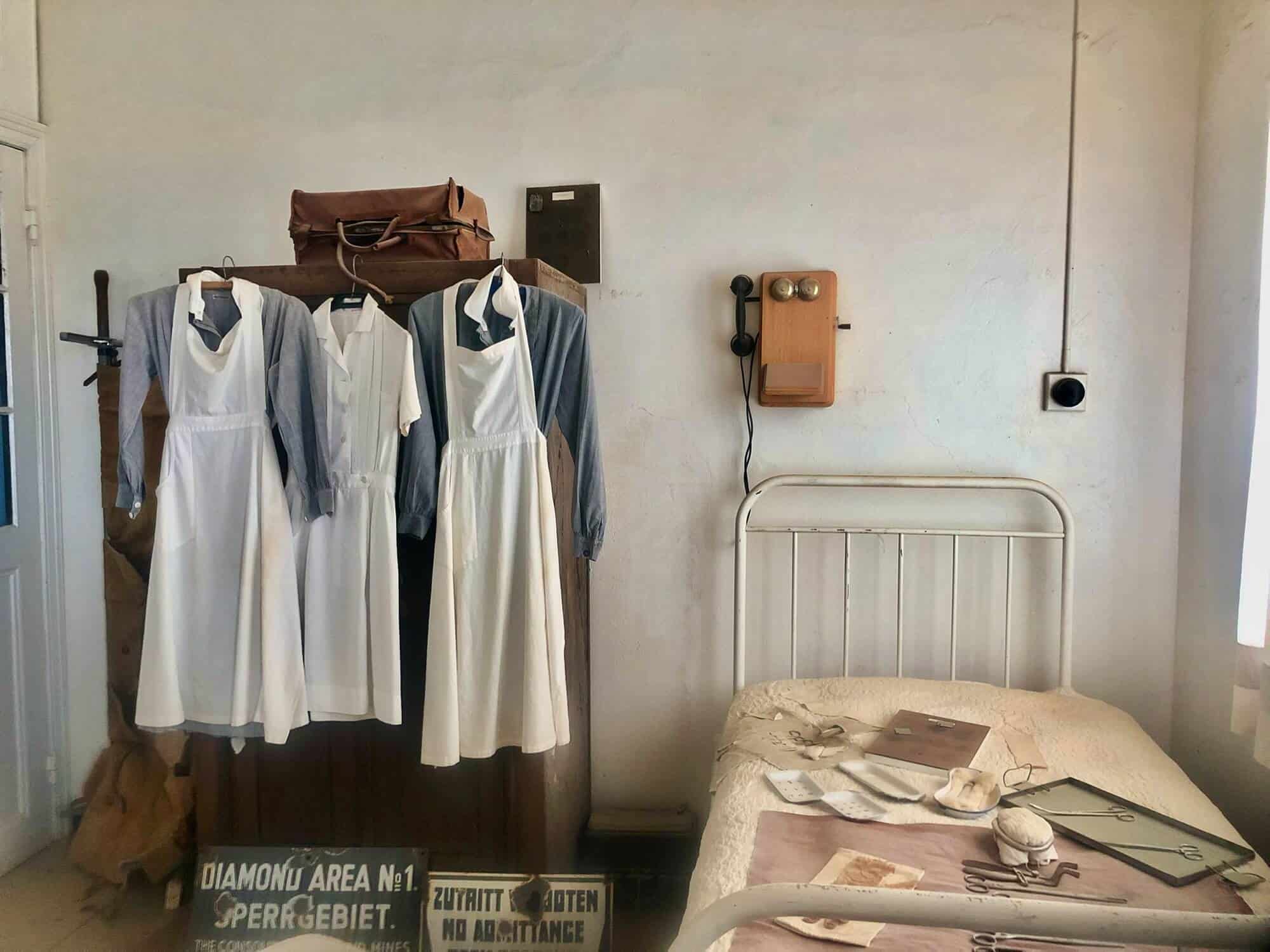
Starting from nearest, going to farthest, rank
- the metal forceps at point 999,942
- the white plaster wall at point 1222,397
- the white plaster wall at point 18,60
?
the metal forceps at point 999,942, the white plaster wall at point 1222,397, the white plaster wall at point 18,60

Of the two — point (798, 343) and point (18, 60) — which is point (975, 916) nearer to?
point (798, 343)

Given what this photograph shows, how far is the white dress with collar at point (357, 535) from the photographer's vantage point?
176 centimetres

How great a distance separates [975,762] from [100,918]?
7.13ft

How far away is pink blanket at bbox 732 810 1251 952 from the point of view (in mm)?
1152

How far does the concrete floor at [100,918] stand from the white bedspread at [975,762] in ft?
→ 2.02

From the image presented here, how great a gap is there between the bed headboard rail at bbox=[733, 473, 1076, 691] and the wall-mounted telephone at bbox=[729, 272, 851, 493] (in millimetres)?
222

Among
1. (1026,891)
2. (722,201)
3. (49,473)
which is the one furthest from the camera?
(49,473)

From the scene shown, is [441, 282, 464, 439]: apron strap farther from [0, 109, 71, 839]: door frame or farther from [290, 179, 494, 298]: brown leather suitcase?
[0, 109, 71, 839]: door frame

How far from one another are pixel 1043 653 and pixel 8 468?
2878 mm

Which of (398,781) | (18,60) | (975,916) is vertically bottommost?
(398,781)

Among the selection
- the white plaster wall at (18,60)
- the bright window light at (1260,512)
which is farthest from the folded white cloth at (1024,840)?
the white plaster wall at (18,60)

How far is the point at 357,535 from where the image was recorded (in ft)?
5.79

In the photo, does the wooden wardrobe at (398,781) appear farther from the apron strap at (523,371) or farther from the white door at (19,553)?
the white door at (19,553)

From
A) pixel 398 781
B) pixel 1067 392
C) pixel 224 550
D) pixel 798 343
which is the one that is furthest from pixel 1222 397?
pixel 224 550
